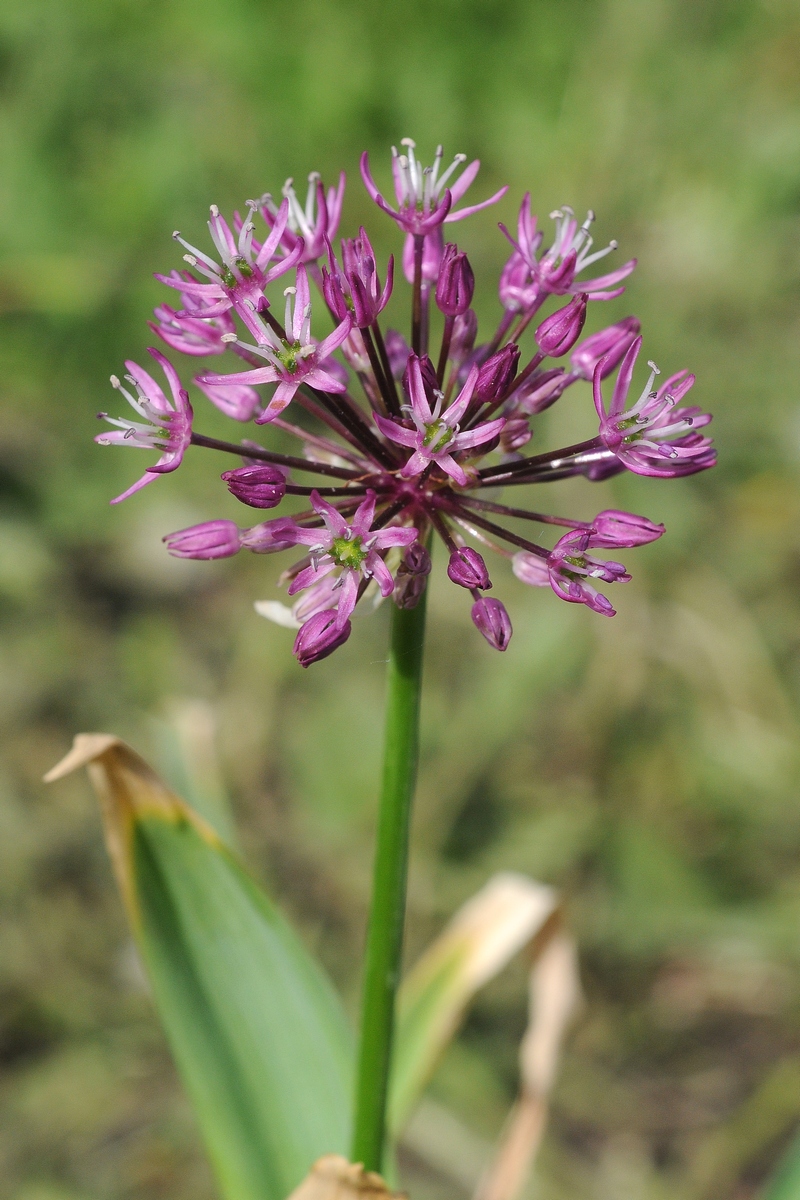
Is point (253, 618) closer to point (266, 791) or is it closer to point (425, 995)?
point (266, 791)

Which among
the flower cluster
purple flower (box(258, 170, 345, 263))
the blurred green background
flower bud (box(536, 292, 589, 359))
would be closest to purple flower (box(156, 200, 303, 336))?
the flower cluster

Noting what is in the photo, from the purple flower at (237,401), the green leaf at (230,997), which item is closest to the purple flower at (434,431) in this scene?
the purple flower at (237,401)

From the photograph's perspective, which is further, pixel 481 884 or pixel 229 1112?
pixel 481 884

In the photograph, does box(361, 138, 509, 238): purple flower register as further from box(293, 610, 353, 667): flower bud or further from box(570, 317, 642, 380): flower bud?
box(293, 610, 353, 667): flower bud

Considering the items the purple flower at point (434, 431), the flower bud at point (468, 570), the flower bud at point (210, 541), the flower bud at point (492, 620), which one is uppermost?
the purple flower at point (434, 431)

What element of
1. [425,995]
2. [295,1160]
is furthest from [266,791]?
[295,1160]

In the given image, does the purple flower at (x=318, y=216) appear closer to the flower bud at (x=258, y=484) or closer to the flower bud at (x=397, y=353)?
the flower bud at (x=397, y=353)

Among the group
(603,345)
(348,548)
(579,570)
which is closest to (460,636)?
(603,345)
